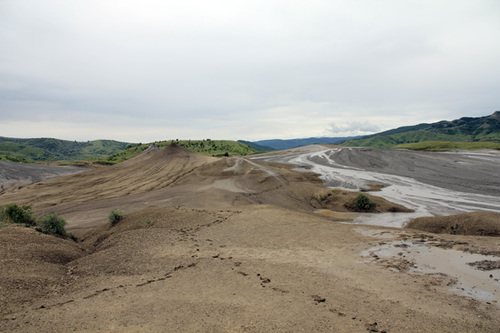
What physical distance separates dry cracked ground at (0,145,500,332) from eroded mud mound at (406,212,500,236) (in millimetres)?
3386

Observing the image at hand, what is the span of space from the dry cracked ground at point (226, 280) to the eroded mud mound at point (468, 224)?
3.39 m

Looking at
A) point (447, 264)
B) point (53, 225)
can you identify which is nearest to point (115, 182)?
point (53, 225)

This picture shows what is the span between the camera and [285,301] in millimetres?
6984

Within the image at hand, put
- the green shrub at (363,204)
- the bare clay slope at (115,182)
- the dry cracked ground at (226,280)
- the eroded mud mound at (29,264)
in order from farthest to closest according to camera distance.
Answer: the bare clay slope at (115,182) < the green shrub at (363,204) < the eroded mud mound at (29,264) < the dry cracked ground at (226,280)

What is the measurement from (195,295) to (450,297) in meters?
6.97

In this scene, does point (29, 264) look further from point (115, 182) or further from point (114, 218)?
point (115, 182)

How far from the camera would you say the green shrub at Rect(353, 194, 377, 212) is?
2452 cm

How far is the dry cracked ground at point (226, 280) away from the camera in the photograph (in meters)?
6.02

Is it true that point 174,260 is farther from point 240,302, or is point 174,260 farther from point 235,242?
point 240,302

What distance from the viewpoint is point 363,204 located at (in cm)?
2469

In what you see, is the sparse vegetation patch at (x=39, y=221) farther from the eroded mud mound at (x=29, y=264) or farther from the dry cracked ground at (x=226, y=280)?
the eroded mud mound at (x=29, y=264)

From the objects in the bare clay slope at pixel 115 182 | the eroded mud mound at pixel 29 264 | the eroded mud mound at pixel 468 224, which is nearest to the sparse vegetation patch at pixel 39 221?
the eroded mud mound at pixel 29 264

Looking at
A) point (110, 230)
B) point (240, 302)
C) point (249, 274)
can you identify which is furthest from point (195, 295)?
point (110, 230)

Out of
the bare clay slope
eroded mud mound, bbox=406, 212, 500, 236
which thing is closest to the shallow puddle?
eroded mud mound, bbox=406, 212, 500, 236
